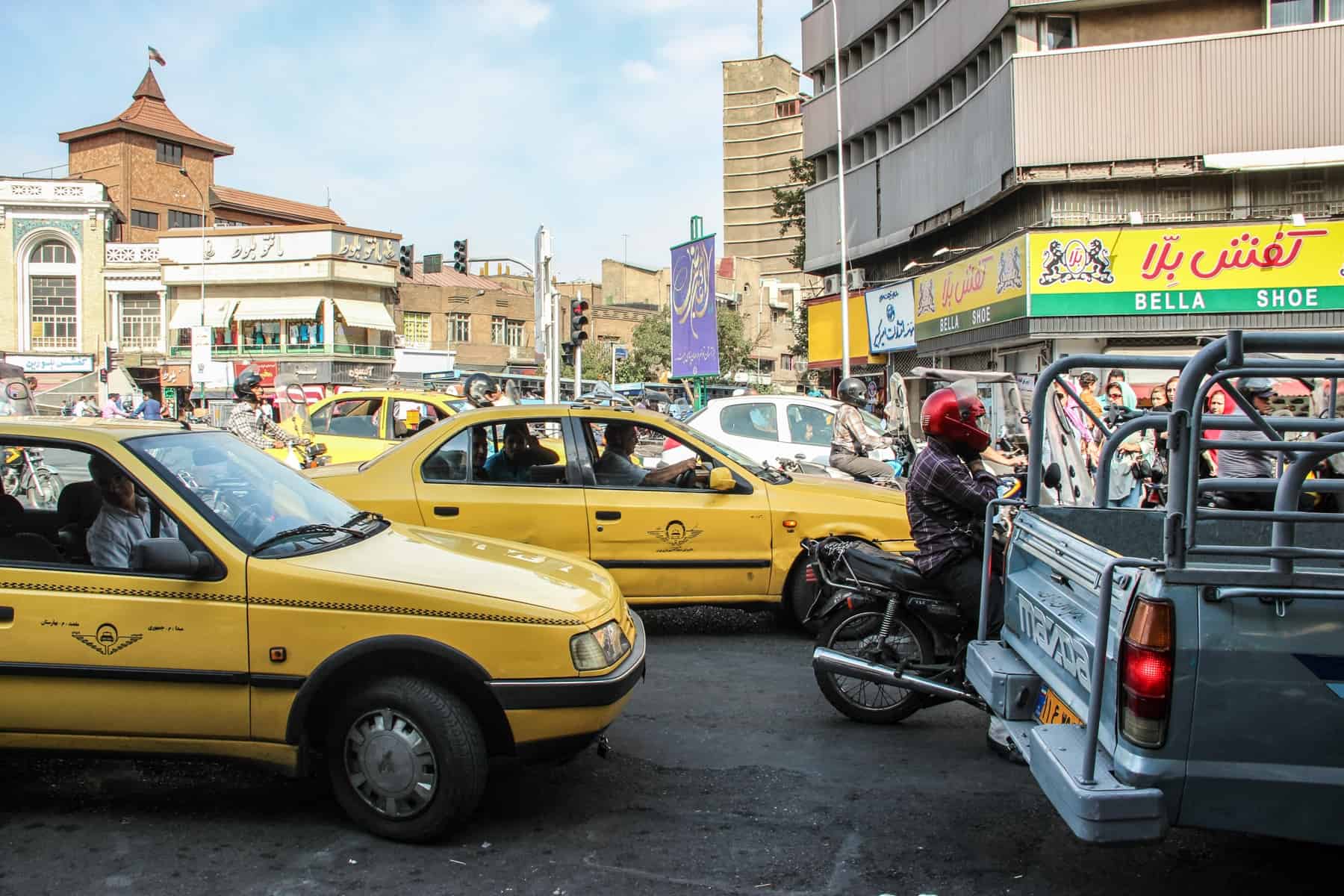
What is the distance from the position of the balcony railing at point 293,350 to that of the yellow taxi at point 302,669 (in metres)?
55.2

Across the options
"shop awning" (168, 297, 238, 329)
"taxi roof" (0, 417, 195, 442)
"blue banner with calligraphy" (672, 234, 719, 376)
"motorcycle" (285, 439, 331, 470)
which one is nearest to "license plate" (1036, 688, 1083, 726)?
"taxi roof" (0, 417, 195, 442)

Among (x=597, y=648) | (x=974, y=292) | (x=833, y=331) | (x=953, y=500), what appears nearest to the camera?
(x=597, y=648)

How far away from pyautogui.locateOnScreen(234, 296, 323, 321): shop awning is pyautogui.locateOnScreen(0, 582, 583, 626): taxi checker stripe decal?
183 ft

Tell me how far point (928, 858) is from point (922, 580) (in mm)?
1554

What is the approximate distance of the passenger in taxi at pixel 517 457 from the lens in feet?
23.6

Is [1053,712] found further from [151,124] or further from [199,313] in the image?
[151,124]

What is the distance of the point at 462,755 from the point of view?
380 cm

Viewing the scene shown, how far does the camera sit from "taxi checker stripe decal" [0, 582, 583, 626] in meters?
3.88

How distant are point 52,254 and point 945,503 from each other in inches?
2628

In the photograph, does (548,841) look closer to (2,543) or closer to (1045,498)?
(2,543)

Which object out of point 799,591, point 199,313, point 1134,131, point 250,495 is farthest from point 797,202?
point 250,495

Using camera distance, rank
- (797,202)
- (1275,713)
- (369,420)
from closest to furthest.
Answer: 1. (1275,713)
2. (369,420)
3. (797,202)

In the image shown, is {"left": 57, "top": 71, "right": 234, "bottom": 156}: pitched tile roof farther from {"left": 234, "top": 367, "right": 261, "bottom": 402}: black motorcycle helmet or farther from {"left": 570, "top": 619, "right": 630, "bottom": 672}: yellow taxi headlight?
{"left": 570, "top": 619, "right": 630, "bottom": 672}: yellow taxi headlight

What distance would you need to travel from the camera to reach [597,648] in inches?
159
